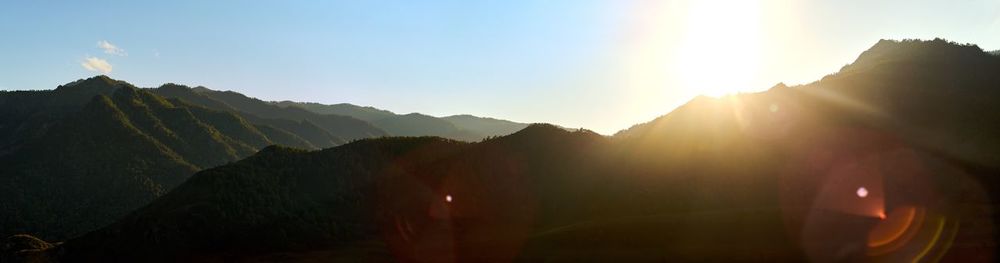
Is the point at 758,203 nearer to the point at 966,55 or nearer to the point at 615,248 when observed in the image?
the point at 615,248

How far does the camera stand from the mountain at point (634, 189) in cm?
2339

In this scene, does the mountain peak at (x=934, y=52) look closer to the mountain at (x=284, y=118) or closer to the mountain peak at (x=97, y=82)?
the mountain at (x=284, y=118)

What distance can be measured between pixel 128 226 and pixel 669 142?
37.1 m

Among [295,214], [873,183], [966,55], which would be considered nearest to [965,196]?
[873,183]

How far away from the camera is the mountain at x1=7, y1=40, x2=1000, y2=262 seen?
23391mm

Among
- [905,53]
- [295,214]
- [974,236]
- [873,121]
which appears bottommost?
[974,236]

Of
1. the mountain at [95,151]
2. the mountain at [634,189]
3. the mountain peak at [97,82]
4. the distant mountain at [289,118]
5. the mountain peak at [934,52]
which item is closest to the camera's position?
the mountain at [634,189]

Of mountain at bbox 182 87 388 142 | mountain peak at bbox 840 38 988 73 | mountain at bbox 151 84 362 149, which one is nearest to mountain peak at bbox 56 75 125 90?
mountain at bbox 151 84 362 149

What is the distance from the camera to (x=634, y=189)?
122ft

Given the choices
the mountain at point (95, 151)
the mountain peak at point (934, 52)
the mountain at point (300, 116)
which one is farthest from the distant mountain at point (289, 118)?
the mountain peak at point (934, 52)

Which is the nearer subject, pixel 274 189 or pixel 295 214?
pixel 295 214

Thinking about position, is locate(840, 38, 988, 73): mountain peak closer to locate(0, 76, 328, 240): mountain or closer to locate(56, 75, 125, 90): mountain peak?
locate(0, 76, 328, 240): mountain

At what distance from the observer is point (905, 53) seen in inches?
2229

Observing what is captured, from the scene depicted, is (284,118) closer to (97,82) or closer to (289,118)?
(289,118)
